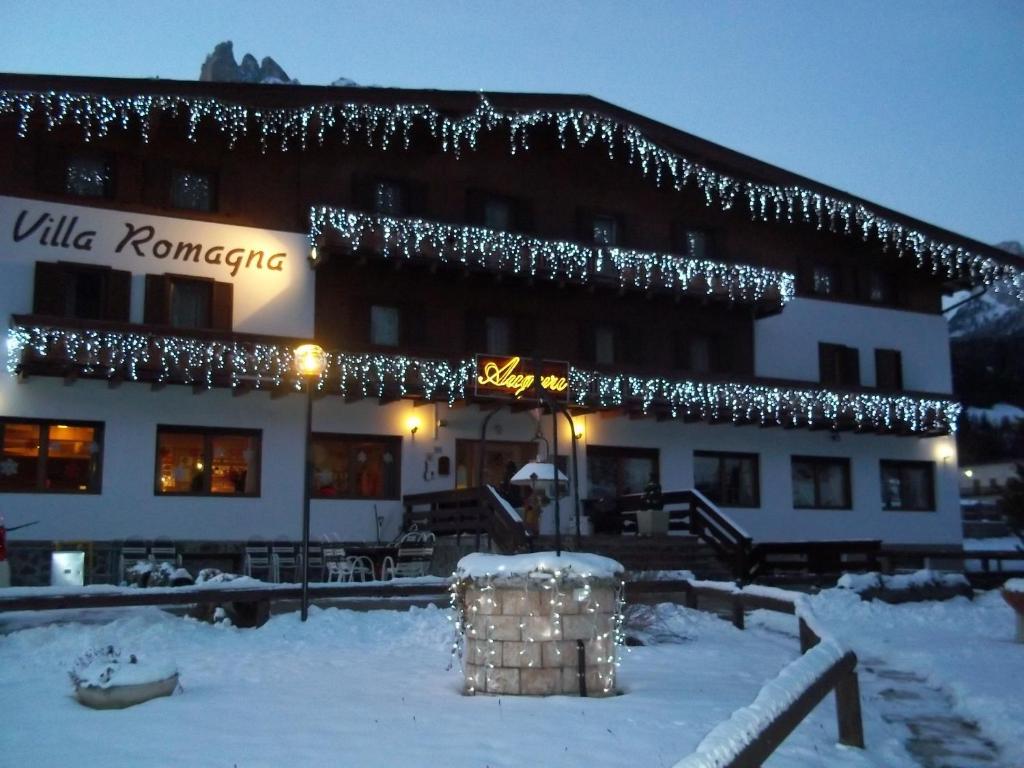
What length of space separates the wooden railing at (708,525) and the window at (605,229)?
21.5ft

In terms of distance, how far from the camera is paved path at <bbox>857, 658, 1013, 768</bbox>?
25.7 ft

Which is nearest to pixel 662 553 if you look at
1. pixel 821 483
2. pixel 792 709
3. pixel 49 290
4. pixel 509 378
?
pixel 509 378

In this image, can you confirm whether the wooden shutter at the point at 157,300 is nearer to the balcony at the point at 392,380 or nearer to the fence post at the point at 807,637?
the balcony at the point at 392,380

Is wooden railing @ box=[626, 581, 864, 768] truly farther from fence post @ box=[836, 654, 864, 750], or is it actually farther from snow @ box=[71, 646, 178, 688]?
snow @ box=[71, 646, 178, 688]

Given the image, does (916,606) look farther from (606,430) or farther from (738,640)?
(606,430)

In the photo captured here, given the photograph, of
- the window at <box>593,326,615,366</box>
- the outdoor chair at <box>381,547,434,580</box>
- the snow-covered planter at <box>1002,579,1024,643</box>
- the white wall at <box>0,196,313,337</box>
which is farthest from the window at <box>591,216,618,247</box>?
the snow-covered planter at <box>1002,579,1024,643</box>

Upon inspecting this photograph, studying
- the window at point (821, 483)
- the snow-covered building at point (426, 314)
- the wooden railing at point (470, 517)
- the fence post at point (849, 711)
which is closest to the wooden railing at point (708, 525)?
the snow-covered building at point (426, 314)

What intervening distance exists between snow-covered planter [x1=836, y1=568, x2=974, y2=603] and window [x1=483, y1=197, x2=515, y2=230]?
1170cm

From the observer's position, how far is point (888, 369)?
1249 inches

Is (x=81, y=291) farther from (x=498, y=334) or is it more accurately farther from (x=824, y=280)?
(x=824, y=280)

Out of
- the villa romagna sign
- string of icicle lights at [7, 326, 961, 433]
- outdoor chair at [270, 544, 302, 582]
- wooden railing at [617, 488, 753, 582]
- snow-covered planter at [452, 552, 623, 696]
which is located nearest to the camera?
snow-covered planter at [452, 552, 623, 696]

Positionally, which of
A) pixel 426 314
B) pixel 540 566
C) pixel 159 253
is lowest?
pixel 540 566

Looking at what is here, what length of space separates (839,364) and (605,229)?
25.7 feet

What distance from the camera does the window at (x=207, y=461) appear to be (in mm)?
22312
